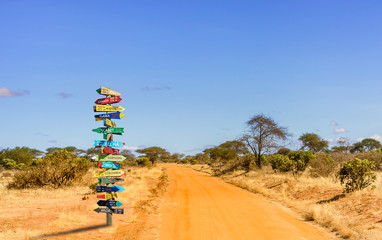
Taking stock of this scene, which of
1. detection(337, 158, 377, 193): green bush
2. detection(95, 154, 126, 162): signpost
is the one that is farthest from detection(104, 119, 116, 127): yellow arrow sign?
detection(337, 158, 377, 193): green bush

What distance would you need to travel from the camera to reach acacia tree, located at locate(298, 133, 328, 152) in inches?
2263

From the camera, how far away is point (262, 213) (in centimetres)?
1395

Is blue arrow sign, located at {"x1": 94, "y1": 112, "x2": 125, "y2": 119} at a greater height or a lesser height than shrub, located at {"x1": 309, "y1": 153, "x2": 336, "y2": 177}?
greater

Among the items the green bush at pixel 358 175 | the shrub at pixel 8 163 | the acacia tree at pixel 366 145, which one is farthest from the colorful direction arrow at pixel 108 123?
the acacia tree at pixel 366 145

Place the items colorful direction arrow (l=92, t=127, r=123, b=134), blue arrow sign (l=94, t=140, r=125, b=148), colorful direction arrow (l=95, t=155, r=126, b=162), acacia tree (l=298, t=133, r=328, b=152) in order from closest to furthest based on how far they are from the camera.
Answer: colorful direction arrow (l=95, t=155, r=126, b=162) < blue arrow sign (l=94, t=140, r=125, b=148) < colorful direction arrow (l=92, t=127, r=123, b=134) < acacia tree (l=298, t=133, r=328, b=152)

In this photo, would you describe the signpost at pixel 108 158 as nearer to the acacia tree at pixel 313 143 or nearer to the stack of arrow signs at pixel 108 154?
the stack of arrow signs at pixel 108 154

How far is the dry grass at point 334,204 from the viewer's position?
10.6 meters

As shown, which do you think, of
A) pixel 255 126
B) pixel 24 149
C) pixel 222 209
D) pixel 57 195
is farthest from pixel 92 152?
pixel 222 209

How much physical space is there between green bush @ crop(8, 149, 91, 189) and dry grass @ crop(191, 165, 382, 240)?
13529mm

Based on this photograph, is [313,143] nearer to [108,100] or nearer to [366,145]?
[366,145]

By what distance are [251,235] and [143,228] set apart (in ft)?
12.0

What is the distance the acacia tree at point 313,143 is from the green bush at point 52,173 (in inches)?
1715

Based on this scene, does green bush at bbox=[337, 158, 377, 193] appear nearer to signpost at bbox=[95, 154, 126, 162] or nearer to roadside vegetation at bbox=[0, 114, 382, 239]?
roadside vegetation at bbox=[0, 114, 382, 239]

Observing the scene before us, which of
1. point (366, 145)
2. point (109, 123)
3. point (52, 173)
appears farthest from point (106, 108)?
point (366, 145)
